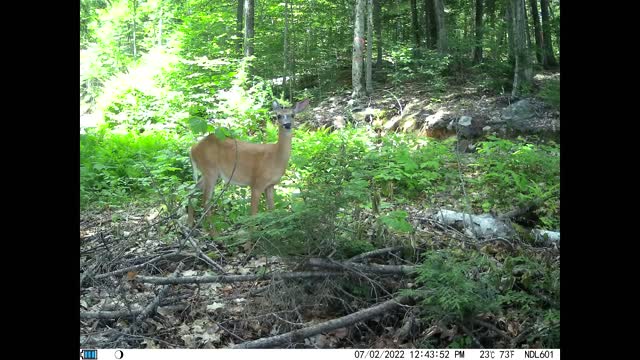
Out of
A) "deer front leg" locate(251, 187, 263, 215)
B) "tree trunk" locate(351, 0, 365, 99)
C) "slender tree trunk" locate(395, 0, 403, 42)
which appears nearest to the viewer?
"deer front leg" locate(251, 187, 263, 215)

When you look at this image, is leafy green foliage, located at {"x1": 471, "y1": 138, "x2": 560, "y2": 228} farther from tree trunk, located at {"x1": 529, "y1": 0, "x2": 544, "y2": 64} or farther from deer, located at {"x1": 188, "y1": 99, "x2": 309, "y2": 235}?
deer, located at {"x1": 188, "y1": 99, "x2": 309, "y2": 235}

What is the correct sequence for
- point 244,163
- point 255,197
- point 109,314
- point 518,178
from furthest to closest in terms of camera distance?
point 244,163 → point 255,197 → point 518,178 → point 109,314

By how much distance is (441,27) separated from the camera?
4191 millimetres

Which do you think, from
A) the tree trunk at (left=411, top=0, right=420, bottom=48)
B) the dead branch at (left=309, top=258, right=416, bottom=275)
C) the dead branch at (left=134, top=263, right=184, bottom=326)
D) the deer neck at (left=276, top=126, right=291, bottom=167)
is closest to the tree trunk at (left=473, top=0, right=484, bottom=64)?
the tree trunk at (left=411, top=0, right=420, bottom=48)

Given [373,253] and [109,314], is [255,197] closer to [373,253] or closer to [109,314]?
[373,253]

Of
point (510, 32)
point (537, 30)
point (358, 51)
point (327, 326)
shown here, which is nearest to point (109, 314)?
point (327, 326)

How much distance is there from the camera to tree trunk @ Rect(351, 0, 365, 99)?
3.41m

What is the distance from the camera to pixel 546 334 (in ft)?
5.74

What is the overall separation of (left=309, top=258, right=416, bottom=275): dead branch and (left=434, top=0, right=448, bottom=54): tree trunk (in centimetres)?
233

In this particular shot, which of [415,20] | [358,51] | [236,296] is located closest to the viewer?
[236,296]

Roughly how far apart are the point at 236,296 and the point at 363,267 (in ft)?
1.70
